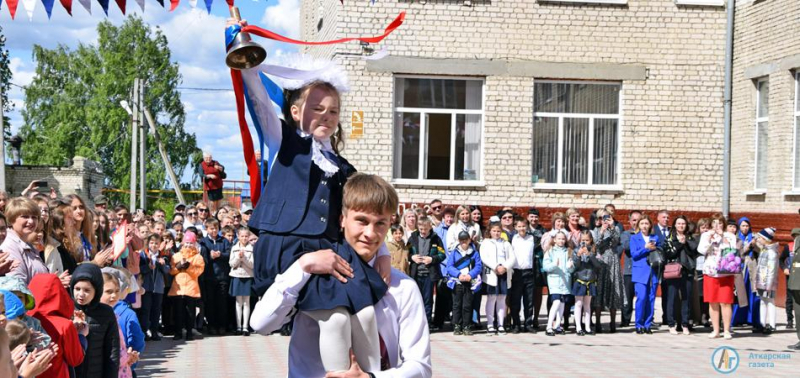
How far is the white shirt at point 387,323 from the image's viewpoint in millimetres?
3508

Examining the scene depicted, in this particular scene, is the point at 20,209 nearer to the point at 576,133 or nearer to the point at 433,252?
the point at 433,252

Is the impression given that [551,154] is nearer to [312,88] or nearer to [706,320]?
[706,320]

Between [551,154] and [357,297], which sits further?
[551,154]

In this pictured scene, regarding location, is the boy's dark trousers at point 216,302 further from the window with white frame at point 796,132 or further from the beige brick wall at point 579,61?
the window with white frame at point 796,132

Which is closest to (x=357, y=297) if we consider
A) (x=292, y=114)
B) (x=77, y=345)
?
(x=292, y=114)

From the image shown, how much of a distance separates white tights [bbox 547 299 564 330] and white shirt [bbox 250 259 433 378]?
11754 millimetres

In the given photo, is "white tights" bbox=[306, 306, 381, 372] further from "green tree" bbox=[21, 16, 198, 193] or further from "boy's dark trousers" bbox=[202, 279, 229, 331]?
"green tree" bbox=[21, 16, 198, 193]

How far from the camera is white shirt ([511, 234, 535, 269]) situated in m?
15.3

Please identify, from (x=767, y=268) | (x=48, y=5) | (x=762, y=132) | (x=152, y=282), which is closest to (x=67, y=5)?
(x=48, y=5)

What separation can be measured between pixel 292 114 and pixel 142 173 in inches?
1411

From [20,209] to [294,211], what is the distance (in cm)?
432

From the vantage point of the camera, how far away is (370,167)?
20500 mm

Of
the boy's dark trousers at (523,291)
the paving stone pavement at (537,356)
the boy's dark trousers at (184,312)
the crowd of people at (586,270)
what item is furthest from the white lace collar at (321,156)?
the boy's dark trousers at (523,291)

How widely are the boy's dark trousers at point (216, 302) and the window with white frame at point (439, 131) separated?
254 inches
